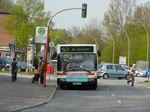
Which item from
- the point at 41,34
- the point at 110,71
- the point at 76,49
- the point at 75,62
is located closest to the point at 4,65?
the point at 110,71

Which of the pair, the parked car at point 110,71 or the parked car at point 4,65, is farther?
the parked car at point 4,65

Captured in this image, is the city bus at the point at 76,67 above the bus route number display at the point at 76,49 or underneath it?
underneath

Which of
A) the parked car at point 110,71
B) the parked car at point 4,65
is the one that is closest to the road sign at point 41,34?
the parked car at point 110,71

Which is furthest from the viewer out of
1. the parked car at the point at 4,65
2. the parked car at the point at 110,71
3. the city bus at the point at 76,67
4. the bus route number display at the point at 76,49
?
the parked car at the point at 4,65

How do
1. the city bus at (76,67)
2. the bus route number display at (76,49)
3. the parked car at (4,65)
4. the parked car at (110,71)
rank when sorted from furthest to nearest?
the parked car at (4,65)
the parked car at (110,71)
the bus route number display at (76,49)
the city bus at (76,67)

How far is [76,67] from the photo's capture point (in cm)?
3022

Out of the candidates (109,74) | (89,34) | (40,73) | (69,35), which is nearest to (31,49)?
(109,74)

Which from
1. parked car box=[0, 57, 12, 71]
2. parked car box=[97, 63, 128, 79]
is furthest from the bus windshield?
parked car box=[0, 57, 12, 71]

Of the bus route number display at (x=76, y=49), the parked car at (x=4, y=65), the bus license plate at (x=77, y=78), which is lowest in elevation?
the bus license plate at (x=77, y=78)

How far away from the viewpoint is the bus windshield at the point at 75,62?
99.2ft

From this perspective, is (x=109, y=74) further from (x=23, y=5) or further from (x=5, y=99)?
(x=5, y=99)

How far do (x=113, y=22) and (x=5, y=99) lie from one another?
64.0 meters

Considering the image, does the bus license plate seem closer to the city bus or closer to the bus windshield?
the city bus

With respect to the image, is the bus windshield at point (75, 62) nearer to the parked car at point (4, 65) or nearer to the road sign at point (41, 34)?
the road sign at point (41, 34)
